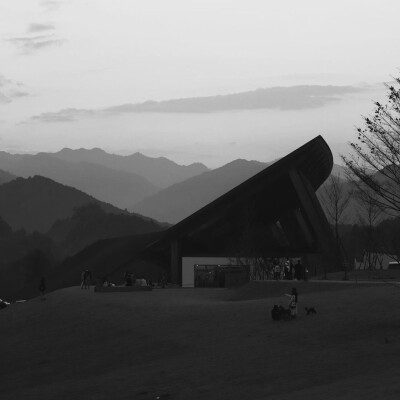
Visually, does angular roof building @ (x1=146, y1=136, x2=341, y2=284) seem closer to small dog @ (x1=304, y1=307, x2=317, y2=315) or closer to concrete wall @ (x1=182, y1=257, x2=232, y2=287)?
concrete wall @ (x1=182, y1=257, x2=232, y2=287)

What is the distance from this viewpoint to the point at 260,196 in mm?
66375

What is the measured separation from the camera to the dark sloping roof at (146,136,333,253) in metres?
61.8

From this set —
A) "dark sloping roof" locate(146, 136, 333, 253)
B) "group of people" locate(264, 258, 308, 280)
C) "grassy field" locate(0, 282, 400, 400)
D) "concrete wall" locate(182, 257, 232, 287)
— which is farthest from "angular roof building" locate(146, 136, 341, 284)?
"grassy field" locate(0, 282, 400, 400)

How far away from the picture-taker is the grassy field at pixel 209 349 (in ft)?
60.7

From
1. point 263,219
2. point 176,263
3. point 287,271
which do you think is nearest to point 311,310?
point 287,271

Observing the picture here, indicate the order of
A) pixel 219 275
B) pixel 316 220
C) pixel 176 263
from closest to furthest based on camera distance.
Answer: pixel 219 275 < pixel 316 220 < pixel 176 263

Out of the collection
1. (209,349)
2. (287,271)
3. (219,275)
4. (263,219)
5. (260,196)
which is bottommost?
(209,349)

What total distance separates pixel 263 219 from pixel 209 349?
166ft

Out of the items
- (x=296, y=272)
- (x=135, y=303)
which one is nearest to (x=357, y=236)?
(x=296, y=272)

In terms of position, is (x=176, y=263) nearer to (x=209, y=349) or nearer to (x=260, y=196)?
(x=260, y=196)

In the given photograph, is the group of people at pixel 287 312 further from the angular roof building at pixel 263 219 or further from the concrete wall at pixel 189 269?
the angular roof building at pixel 263 219

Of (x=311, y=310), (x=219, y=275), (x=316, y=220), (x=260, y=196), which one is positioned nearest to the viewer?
(x=311, y=310)

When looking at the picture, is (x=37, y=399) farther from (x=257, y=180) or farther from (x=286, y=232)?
(x=286, y=232)

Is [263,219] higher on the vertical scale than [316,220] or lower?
higher
